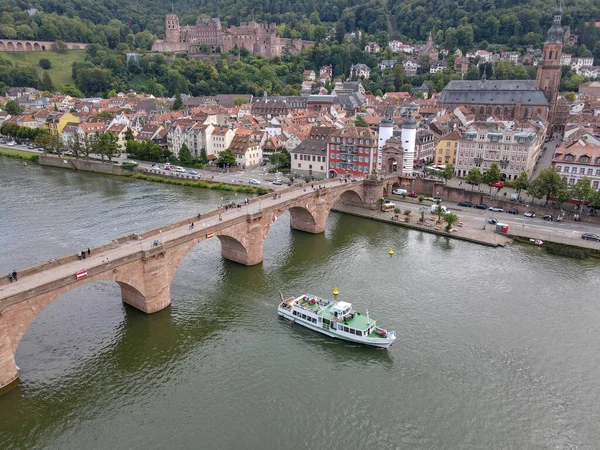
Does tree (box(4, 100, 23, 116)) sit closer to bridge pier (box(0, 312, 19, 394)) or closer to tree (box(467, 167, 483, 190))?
tree (box(467, 167, 483, 190))

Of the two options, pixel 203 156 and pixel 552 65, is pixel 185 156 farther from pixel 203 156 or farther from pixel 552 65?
pixel 552 65

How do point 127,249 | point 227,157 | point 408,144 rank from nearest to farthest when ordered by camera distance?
point 127,249, point 408,144, point 227,157

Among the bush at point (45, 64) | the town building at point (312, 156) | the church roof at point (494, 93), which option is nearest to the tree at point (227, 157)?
the town building at point (312, 156)

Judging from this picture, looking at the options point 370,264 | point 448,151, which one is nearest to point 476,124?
point 448,151

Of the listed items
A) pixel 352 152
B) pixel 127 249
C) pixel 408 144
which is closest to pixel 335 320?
pixel 127 249

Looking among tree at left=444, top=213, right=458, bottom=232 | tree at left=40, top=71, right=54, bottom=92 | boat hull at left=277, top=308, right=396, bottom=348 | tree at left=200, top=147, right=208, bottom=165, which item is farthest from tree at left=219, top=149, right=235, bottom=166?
tree at left=40, top=71, right=54, bottom=92

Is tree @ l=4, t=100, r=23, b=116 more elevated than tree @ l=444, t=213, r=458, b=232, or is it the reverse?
tree @ l=4, t=100, r=23, b=116

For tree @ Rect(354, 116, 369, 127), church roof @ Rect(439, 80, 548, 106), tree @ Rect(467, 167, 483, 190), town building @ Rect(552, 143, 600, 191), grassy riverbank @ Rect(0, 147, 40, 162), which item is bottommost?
grassy riverbank @ Rect(0, 147, 40, 162)
